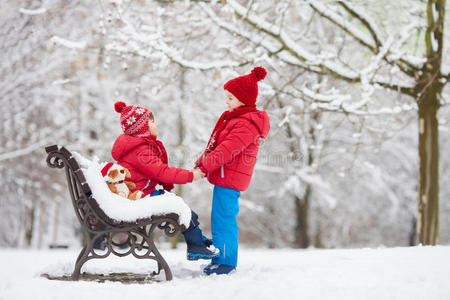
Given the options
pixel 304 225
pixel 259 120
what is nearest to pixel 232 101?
pixel 259 120

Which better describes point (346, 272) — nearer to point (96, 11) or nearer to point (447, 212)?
point (96, 11)

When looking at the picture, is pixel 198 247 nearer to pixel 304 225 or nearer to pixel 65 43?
pixel 65 43

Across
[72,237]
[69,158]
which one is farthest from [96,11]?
[72,237]

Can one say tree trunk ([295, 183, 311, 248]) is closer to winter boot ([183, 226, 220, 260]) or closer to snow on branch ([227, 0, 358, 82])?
snow on branch ([227, 0, 358, 82])

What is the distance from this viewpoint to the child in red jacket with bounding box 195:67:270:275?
367 centimetres

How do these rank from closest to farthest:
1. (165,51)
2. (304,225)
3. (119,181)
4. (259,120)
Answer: (119,181) → (259,120) → (165,51) → (304,225)

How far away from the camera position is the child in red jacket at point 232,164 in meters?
3.67

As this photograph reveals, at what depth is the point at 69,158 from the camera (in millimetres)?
3346

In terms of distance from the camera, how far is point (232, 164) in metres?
3.72

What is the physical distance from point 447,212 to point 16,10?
15.7 metres

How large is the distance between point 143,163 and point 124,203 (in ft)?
1.17

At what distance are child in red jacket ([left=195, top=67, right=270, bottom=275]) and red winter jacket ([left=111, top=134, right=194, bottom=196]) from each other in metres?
0.24

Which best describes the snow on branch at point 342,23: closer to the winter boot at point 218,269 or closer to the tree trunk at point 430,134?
the tree trunk at point 430,134

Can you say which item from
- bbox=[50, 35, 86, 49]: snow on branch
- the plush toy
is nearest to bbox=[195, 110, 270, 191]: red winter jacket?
the plush toy
